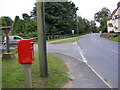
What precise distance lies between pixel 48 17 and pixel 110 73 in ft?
117

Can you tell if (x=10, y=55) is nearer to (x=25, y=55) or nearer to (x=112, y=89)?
(x=25, y=55)

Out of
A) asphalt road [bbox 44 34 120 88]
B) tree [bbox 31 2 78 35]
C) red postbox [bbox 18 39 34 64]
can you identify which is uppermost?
tree [bbox 31 2 78 35]

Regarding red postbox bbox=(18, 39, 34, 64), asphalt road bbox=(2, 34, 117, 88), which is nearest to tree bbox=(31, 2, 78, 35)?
asphalt road bbox=(2, 34, 117, 88)

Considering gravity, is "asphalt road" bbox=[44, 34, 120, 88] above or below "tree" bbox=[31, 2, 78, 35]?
below

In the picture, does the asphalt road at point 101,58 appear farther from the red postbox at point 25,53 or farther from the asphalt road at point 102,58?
the red postbox at point 25,53

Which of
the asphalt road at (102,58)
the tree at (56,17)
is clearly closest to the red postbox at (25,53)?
the asphalt road at (102,58)

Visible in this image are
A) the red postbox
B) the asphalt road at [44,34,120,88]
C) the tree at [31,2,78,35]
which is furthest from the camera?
the tree at [31,2,78,35]

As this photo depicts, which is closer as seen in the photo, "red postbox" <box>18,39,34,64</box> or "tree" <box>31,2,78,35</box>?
"red postbox" <box>18,39,34,64</box>

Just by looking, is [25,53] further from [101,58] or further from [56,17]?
[56,17]

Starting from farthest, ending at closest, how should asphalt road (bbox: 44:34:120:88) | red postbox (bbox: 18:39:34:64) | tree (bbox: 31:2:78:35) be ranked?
tree (bbox: 31:2:78:35) < asphalt road (bbox: 44:34:120:88) < red postbox (bbox: 18:39:34:64)

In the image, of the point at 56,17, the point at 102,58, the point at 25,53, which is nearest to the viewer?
the point at 25,53

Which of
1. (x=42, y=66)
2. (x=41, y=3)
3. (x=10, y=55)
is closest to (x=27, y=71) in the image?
(x=42, y=66)

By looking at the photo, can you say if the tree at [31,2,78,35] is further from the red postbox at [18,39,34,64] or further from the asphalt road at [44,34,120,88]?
the red postbox at [18,39,34,64]

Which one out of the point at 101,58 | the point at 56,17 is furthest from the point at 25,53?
the point at 56,17
